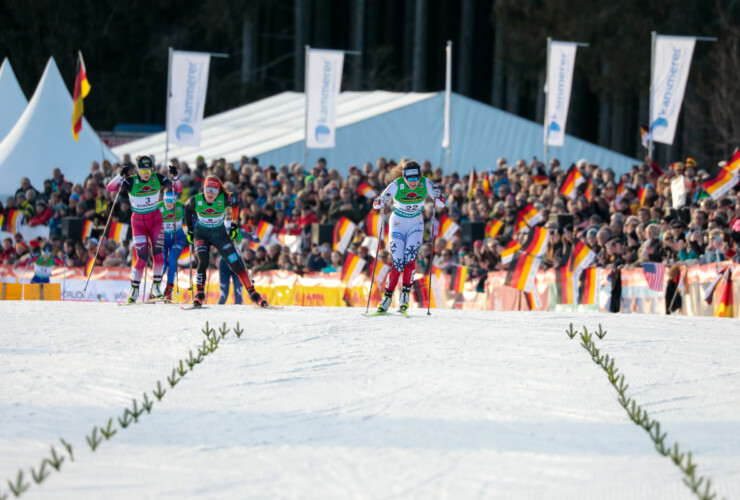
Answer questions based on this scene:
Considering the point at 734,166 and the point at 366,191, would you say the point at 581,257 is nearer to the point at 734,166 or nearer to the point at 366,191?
the point at 734,166

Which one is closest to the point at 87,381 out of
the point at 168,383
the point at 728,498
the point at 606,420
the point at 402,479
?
the point at 168,383

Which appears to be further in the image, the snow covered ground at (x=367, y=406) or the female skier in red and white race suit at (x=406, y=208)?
the female skier in red and white race suit at (x=406, y=208)

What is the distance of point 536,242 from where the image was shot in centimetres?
1803

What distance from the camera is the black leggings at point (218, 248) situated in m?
14.3

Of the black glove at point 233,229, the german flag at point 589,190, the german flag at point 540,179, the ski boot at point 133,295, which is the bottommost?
the ski boot at point 133,295

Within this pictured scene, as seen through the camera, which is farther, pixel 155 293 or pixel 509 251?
pixel 509 251

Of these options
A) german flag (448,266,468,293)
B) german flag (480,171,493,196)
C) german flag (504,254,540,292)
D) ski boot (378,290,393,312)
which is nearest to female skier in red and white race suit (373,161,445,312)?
ski boot (378,290,393,312)

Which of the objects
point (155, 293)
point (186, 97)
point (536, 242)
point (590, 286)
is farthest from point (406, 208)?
point (186, 97)

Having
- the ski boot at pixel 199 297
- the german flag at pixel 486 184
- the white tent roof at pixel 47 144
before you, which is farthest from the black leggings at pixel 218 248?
the white tent roof at pixel 47 144

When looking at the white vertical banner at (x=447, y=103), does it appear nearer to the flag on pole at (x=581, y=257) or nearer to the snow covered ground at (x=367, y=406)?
the flag on pole at (x=581, y=257)

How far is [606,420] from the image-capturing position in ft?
29.2

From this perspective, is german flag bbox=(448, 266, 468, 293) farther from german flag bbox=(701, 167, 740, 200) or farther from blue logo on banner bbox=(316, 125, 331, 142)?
blue logo on banner bbox=(316, 125, 331, 142)

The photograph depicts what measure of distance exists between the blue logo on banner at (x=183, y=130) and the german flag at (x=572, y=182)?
375 inches

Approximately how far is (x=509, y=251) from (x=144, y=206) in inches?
249
